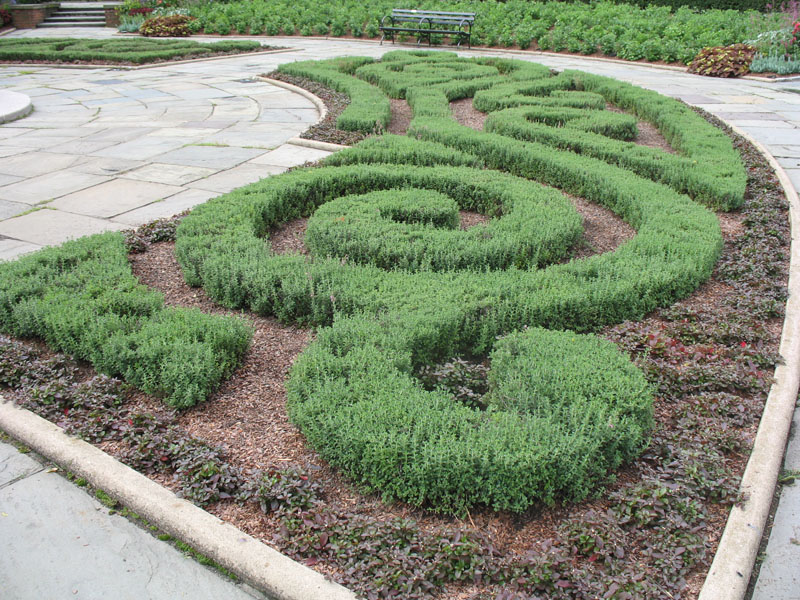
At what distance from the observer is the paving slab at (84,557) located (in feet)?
8.20

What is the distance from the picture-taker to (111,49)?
17.2 m

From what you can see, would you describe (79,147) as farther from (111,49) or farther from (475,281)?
(111,49)

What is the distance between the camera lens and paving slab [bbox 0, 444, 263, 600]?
2.50 m

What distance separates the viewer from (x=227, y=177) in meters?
7.39

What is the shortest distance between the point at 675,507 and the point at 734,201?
4.60m

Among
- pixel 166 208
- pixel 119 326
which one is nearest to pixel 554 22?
pixel 166 208

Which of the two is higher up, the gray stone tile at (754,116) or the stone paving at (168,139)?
the gray stone tile at (754,116)

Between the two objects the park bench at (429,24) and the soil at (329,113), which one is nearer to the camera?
the soil at (329,113)

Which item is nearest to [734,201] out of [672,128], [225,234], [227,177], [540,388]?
[672,128]

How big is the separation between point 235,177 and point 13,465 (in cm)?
479

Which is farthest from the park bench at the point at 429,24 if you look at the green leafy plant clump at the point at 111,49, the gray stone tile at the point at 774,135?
the gray stone tile at the point at 774,135

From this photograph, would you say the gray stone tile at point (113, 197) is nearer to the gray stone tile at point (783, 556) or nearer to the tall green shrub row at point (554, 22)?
the gray stone tile at point (783, 556)

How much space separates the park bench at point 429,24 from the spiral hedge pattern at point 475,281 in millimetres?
10031

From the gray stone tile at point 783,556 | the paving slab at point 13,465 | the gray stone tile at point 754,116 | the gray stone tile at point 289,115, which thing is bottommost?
the paving slab at point 13,465
